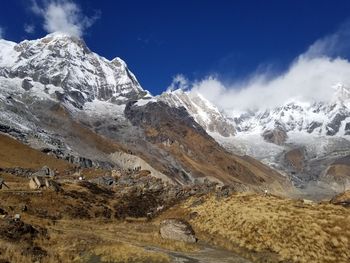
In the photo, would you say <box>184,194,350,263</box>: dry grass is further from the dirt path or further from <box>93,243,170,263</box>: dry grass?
<box>93,243,170,263</box>: dry grass

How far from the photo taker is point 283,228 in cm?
5125

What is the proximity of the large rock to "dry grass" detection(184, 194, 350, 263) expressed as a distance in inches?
115

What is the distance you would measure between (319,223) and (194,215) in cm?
2322

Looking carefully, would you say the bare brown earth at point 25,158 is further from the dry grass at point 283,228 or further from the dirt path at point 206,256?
the dirt path at point 206,256

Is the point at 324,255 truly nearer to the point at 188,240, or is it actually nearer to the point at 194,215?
the point at 188,240

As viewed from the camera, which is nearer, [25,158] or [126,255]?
[126,255]

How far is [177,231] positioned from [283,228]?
1194 centimetres

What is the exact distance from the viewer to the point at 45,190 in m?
78.8

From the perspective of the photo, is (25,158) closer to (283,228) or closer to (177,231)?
(177,231)

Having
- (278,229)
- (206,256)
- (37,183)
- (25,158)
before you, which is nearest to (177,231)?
(206,256)

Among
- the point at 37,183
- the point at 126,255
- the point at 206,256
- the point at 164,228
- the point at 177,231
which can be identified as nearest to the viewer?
the point at 126,255

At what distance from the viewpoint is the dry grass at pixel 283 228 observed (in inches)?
1820

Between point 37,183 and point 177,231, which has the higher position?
point 37,183

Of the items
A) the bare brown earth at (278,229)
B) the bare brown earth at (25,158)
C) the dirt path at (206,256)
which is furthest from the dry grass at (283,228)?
the bare brown earth at (25,158)
